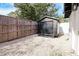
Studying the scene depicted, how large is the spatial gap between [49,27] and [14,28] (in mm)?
749

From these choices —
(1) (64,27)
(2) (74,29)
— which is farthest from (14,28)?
(2) (74,29)

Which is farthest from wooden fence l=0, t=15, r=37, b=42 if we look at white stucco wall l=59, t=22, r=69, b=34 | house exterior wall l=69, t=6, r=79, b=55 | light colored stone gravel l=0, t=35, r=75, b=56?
house exterior wall l=69, t=6, r=79, b=55

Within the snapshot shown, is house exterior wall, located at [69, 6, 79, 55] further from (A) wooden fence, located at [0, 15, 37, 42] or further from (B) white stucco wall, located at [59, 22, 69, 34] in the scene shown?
(A) wooden fence, located at [0, 15, 37, 42]

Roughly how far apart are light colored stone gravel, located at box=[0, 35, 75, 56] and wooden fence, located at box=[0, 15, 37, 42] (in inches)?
4.6

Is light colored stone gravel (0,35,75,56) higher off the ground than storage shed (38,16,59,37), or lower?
lower

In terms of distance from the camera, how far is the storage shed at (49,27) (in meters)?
3.54

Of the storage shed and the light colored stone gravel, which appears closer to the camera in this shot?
the light colored stone gravel

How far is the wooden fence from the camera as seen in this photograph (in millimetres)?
3508

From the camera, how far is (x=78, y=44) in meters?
3.45

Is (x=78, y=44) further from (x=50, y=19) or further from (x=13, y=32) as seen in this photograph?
(x=13, y=32)

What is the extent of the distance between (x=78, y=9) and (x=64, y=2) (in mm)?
317

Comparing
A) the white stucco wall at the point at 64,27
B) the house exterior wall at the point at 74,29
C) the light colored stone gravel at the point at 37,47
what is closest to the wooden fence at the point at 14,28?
the light colored stone gravel at the point at 37,47

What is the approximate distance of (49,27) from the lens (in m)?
3.61

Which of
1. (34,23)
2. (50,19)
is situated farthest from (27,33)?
(50,19)
